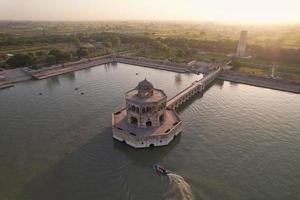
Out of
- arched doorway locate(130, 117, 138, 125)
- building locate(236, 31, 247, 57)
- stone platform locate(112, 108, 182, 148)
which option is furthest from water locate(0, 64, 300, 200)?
building locate(236, 31, 247, 57)

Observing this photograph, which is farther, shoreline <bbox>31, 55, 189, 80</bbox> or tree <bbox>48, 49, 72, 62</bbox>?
tree <bbox>48, 49, 72, 62</bbox>

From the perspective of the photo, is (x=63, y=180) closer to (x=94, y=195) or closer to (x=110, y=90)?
(x=94, y=195)

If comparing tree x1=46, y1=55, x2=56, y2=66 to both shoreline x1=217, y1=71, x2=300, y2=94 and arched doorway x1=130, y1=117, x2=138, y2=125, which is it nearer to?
arched doorway x1=130, y1=117, x2=138, y2=125

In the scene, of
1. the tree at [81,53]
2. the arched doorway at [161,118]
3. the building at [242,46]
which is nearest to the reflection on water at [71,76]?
the tree at [81,53]

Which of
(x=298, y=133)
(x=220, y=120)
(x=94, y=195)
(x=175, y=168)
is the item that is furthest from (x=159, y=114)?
(x=298, y=133)

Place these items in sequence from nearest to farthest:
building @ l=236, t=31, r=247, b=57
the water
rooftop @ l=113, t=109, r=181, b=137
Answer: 1. the water
2. rooftop @ l=113, t=109, r=181, b=137
3. building @ l=236, t=31, r=247, b=57

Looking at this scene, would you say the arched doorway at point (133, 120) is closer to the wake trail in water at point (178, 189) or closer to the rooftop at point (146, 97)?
the rooftop at point (146, 97)

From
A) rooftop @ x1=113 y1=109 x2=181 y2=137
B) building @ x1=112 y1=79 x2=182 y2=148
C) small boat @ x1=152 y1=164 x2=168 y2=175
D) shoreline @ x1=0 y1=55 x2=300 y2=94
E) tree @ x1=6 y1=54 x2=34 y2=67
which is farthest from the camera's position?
tree @ x1=6 y1=54 x2=34 y2=67
